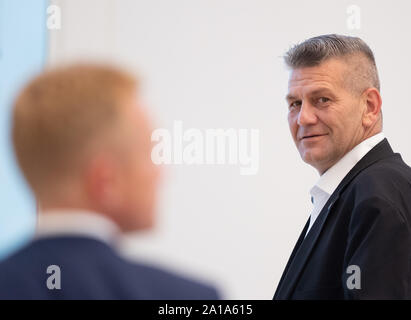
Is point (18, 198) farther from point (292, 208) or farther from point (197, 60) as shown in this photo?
point (292, 208)

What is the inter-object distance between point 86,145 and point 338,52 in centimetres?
110

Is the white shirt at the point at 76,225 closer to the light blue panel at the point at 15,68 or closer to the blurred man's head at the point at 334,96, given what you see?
the blurred man's head at the point at 334,96

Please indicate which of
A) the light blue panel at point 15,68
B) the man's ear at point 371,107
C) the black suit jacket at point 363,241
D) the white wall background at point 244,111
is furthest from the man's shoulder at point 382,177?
the light blue panel at point 15,68

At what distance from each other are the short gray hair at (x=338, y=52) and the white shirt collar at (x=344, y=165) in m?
0.15

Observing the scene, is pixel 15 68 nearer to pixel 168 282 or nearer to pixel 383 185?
pixel 383 185

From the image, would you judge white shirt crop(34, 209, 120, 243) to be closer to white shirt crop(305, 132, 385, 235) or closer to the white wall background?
white shirt crop(305, 132, 385, 235)

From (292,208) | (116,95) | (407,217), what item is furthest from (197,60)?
(116,95)

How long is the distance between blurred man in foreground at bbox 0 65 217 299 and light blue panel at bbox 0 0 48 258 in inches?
83.5

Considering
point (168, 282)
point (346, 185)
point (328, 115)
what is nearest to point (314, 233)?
point (346, 185)

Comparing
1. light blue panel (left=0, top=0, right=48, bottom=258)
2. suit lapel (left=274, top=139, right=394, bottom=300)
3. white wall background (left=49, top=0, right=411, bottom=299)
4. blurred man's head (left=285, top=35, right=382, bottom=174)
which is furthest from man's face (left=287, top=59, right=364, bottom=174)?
light blue panel (left=0, top=0, right=48, bottom=258)

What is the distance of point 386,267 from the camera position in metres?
1.25

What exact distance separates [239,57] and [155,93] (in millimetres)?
363

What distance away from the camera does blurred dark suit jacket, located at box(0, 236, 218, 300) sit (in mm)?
617

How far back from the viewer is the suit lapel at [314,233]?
140 centimetres
